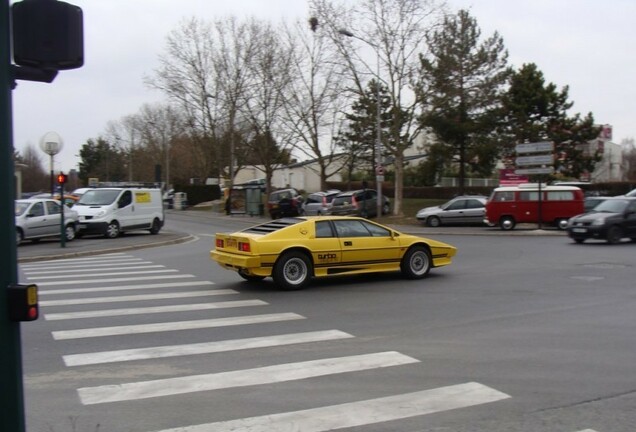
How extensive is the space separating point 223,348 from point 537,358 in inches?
143

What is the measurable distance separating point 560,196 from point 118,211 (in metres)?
20.3

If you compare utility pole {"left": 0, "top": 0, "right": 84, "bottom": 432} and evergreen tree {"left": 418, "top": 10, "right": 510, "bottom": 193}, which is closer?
utility pole {"left": 0, "top": 0, "right": 84, "bottom": 432}

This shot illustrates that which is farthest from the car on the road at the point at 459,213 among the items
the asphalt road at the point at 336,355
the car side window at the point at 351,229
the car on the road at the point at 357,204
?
the car side window at the point at 351,229

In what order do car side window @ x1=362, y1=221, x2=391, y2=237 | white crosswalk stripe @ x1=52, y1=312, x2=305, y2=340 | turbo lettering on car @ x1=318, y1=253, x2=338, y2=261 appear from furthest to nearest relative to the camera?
car side window @ x1=362, y1=221, x2=391, y2=237 → turbo lettering on car @ x1=318, y1=253, x2=338, y2=261 → white crosswalk stripe @ x1=52, y1=312, x2=305, y2=340

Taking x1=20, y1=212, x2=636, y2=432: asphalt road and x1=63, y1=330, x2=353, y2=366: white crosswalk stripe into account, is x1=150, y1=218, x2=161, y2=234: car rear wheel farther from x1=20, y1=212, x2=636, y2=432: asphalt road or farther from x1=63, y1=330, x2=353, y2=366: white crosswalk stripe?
x1=63, y1=330, x2=353, y2=366: white crosswalk stripe

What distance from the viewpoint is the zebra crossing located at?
16.7 feet

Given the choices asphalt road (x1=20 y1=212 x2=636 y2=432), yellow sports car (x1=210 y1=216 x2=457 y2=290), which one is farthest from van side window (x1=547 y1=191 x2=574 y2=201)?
yellow sports car (x1=210 y1=216 x2=457 y2=290)

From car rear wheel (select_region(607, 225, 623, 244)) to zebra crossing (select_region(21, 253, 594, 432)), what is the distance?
15.1 m

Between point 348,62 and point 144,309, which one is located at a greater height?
point 348,62

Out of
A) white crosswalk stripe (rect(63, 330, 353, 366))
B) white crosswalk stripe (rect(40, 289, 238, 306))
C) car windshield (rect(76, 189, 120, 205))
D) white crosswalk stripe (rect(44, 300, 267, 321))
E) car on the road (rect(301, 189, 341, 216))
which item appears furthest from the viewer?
car on the road (rect(301, 189, 341, 216))

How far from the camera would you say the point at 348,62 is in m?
40.4

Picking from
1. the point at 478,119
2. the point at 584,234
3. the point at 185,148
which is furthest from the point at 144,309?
the point at 185,148

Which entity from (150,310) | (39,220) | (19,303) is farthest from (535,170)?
(19,303)

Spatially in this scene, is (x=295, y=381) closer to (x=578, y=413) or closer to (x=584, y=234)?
(x=578, y=413)
